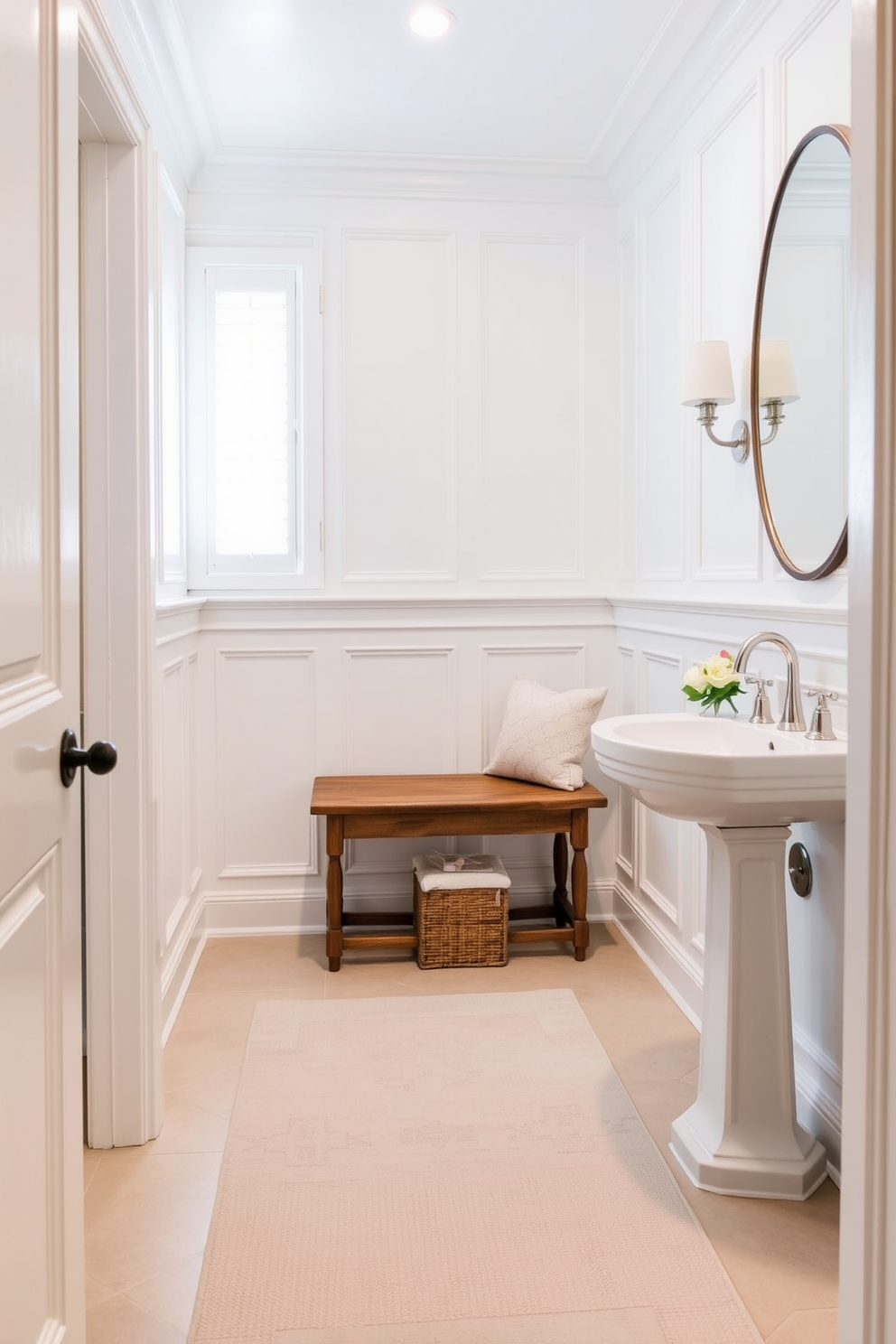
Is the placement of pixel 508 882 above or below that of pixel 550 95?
below

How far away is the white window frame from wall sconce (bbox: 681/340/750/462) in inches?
56.4

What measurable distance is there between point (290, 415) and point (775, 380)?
5.85 ft

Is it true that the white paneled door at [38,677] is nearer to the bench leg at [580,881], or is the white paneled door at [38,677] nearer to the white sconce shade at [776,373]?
the white sconce shade at [776,373]

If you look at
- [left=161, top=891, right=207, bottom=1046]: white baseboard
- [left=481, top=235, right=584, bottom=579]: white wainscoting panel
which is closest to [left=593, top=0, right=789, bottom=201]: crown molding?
[left=481, top=235, right=584, bottom=579]: white wainscoting panel

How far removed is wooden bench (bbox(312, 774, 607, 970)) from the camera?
10.6 feet

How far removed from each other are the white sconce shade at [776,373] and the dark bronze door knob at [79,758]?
66.4 inches

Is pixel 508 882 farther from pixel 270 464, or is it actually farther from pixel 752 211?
pixel 752 211

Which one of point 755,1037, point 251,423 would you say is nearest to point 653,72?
point 251,423

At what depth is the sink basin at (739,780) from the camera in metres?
1.82

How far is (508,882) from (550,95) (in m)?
2.37

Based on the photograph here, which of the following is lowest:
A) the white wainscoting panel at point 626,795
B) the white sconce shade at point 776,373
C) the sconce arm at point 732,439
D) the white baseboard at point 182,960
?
the white baseboard at point 182,960

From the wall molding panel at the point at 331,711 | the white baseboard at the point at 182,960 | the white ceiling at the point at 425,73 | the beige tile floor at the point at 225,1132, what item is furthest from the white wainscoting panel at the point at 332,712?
the white ceiling at the point at 425,73

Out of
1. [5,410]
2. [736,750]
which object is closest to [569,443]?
[736,750]

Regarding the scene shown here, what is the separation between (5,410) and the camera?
1104 mm
